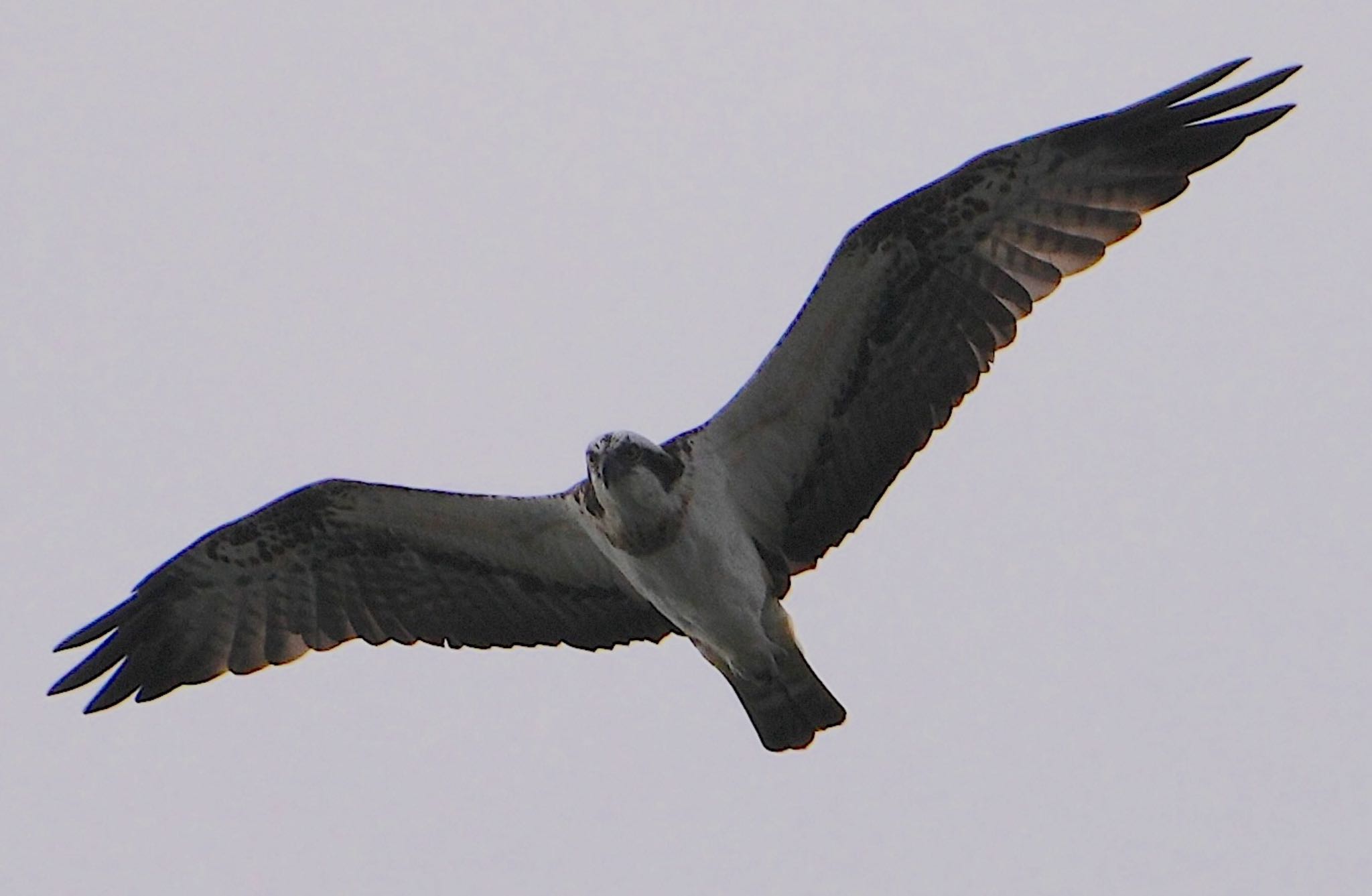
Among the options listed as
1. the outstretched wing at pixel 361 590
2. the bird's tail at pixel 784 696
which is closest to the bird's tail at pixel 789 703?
the bird's tail at pixel 784 696

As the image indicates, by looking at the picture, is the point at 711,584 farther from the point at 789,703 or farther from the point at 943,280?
the point at 943,280

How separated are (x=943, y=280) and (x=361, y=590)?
293 cm

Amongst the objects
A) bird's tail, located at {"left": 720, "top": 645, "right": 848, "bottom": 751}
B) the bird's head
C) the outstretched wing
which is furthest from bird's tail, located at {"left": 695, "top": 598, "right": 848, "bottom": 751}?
the bird's head

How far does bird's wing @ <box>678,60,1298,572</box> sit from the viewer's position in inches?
340

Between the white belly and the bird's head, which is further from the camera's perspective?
the white belly

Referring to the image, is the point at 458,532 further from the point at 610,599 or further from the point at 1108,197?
the point at 1108,197

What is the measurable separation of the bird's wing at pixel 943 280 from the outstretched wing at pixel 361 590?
88cm

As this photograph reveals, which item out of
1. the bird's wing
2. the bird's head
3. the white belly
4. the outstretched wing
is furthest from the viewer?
the outstretched wing

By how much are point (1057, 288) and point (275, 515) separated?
3474 mm

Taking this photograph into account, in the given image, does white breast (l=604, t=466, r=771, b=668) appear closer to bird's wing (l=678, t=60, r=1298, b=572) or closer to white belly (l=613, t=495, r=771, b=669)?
white belly (l=613, t=495, r=771, b=669)

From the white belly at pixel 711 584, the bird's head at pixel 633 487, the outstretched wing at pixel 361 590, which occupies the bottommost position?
the white belly at pixel 711 584

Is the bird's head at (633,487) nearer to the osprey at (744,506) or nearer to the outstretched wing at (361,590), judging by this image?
the osprey at (744,506)

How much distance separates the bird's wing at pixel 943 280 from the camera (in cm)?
865

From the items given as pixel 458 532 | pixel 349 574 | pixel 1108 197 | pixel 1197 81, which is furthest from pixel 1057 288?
pixel 349 574
